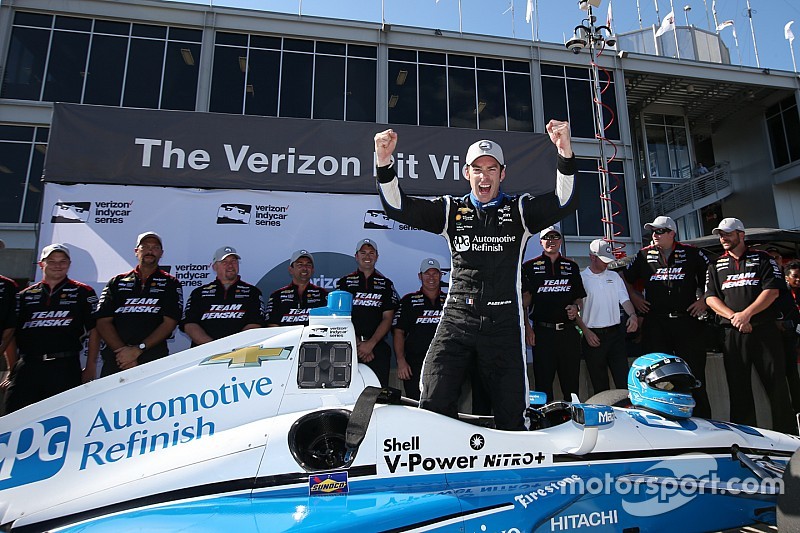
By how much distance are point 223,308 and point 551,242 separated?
3.34m

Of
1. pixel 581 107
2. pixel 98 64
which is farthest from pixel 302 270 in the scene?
pixel 581 107

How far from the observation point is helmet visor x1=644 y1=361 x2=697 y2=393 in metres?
2.68

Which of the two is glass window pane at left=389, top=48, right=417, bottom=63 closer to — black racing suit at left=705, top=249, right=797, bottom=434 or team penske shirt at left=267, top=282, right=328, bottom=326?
team penske shirt at left=267, top=282, right=328, bottom=326

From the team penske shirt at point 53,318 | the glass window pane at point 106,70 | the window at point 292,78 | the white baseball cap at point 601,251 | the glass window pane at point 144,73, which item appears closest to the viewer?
the team penske shirt at point 53,318

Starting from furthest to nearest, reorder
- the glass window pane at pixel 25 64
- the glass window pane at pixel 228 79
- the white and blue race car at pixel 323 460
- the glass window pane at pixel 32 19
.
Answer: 1. the glass window pane at pixel 228 79
2. the glass window pane at pixel 32 19
3. the glass window pane at pixel 25 64
4. the white and blue race car at pixel 323 460

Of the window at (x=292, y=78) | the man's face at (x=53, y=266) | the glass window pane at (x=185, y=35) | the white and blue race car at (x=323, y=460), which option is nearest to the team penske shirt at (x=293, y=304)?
the man's face at (x=53, y=266)

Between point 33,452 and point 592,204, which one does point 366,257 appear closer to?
point 33,452

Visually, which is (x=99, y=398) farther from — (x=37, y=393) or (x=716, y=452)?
(x=716, y=452)

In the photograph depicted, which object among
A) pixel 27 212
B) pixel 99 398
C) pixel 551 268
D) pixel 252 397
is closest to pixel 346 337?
pixel 252 397

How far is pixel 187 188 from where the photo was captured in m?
5.41

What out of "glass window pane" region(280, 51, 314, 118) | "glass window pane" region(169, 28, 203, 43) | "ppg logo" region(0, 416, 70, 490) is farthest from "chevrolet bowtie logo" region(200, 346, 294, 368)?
"glass window pane" region(169, 28, 203, 43)

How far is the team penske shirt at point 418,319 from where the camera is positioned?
4617mm

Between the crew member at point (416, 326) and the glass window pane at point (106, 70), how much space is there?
14368mm

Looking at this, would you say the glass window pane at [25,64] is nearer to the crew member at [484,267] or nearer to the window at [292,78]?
the window at [292,78]
